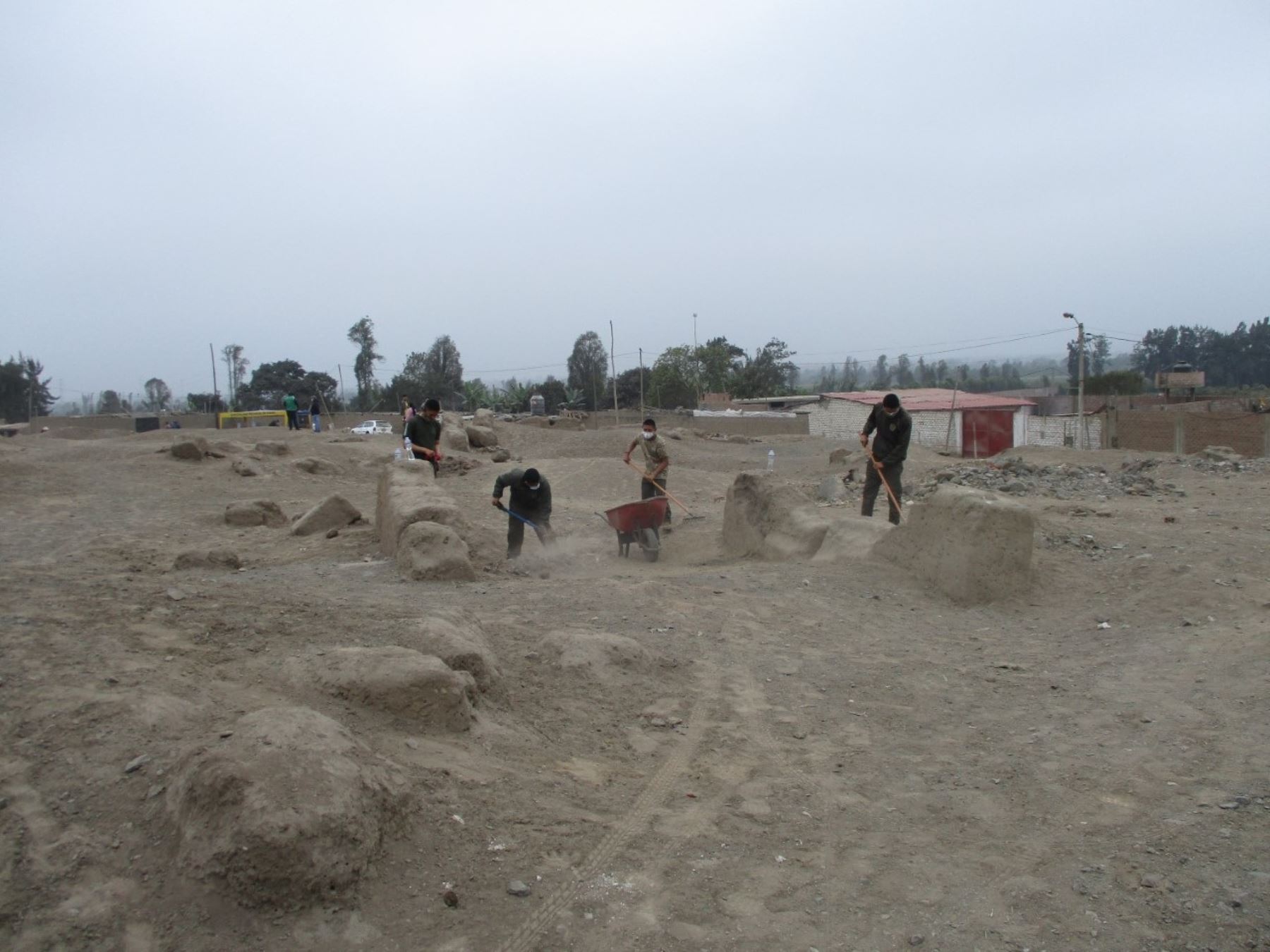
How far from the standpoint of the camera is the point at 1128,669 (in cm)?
552

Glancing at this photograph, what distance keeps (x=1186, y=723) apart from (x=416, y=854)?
3598mm

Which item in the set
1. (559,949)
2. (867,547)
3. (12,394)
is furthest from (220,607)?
(12,394)

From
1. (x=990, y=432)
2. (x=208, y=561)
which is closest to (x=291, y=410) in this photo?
(x=208, y=561)

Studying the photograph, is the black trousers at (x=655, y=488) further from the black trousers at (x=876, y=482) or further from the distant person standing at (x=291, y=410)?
the distant person standing at (x=291, y=410)

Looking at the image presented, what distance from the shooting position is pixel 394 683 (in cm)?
385

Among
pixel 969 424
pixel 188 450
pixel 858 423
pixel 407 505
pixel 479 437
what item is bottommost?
pixel 858 423

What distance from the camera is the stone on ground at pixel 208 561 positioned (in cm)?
859

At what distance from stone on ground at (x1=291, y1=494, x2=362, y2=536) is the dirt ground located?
100.0 inches

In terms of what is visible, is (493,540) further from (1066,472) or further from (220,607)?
(1066,472)

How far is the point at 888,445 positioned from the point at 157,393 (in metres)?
72.6

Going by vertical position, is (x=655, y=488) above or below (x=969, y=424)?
above

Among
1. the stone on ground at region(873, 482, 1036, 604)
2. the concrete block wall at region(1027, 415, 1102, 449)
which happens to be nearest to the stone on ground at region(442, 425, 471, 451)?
the concrete block wall at region(1027, 415, 1102, 449)

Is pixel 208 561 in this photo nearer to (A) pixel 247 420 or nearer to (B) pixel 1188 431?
(B) pixel 1188 431

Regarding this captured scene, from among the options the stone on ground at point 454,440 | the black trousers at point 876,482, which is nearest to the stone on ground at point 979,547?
the black trousers at point 876,482
